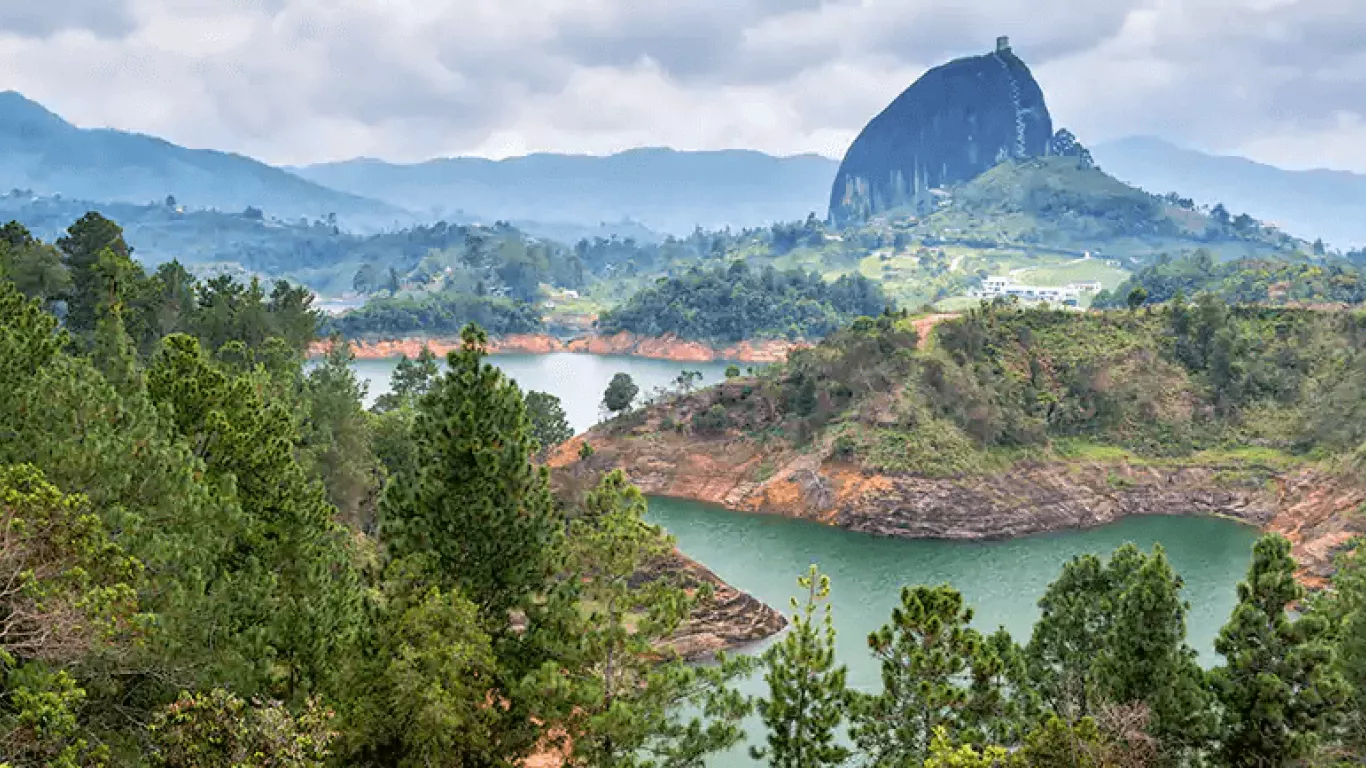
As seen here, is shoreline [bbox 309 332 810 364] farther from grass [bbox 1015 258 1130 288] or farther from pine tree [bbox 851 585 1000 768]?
pine tree [bbox 851 585 1000 768]

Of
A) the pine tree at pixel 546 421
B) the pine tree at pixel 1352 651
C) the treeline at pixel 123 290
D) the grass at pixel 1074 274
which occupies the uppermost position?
the grass at pixel 1074 274

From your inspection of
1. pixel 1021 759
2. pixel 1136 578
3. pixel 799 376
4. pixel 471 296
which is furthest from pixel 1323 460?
pixel 471 296

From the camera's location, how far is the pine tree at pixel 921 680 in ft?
53.2

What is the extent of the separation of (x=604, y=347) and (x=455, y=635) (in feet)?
373

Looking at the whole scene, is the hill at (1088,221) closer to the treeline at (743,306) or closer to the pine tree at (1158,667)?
the treeline at (743,306)

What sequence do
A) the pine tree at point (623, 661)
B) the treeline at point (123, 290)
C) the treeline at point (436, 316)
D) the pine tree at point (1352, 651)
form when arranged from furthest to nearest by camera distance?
the treeline at point (436, 316) < the treeline at point (123, 290) < the pine tree at point (1352, 651) < the pine tree at point (623, 661)

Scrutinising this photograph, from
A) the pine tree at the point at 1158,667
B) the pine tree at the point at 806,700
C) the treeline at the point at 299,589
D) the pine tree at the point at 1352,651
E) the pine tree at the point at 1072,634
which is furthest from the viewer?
the pine tree at the point at 1072,634

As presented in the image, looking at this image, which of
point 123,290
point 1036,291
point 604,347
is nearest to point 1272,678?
point 123,290

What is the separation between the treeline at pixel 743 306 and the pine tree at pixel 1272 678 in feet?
335

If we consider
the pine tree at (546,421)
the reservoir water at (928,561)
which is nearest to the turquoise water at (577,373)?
the pine tree at (546,421)

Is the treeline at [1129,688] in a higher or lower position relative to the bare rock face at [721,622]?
higher

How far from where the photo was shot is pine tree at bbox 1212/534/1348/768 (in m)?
16.1

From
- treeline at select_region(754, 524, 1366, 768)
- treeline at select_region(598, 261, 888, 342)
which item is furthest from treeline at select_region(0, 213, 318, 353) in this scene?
treeline at select_region(598, 261, 888, 342)

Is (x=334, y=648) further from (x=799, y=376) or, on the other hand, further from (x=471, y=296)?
(x=471, y=296)
